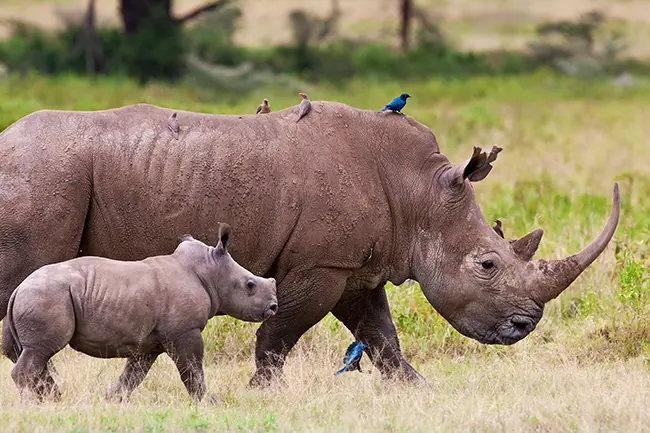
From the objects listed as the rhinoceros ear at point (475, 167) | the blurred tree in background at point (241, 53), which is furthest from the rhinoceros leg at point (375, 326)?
the blurred tree in background at point (241, 53)

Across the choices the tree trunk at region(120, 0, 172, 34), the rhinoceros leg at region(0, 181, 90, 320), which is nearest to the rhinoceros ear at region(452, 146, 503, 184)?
the rhinoceros leg at region(0, 181, 90, 320)

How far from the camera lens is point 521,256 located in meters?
8.51

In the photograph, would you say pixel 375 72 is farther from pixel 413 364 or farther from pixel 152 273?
pixel 152 273

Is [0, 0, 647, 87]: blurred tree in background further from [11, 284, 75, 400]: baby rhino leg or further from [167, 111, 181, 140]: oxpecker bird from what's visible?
[11, 284, 75, 400]: baby rhino leg

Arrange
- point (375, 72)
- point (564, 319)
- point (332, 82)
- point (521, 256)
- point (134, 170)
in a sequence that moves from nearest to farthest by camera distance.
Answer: point (134, 170), point (521, 256), point (564, 319), point (332, 82), point (375, 72)

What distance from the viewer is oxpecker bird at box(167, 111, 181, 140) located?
26.3 feet

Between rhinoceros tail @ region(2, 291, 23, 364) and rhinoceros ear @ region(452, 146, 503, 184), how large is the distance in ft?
9.63

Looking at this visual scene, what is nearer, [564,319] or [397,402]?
[397,402]

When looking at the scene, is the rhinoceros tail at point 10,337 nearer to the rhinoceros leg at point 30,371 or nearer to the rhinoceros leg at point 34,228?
the rhinoceros leg at point 30,371

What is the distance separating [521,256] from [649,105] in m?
18.5

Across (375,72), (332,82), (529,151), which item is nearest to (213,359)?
(529,151)

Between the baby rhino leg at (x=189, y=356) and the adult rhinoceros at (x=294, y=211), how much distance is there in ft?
2.51

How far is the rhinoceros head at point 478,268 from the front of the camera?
8430 millimetres

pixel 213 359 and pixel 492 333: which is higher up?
pixel 492 333
